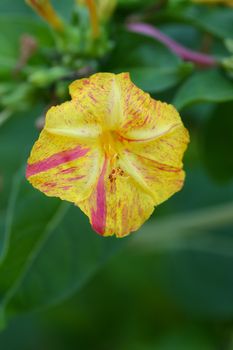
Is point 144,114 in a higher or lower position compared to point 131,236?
higher

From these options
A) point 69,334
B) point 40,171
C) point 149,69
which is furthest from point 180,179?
point 69,334

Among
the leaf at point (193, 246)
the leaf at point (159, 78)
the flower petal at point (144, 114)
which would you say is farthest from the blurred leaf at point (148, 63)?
the leaf at point (193, 246)

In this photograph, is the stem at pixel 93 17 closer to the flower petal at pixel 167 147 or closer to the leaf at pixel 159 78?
the leaf at pixel 159 78

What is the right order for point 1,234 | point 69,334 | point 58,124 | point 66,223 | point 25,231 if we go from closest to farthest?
1. point 58,124
2. point 25,231
3. point 66,223
4. point 1,234
5. point 69,334

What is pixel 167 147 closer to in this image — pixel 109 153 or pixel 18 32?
Answer: pixel 109 153

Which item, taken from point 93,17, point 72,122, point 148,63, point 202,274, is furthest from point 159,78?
point 202,274

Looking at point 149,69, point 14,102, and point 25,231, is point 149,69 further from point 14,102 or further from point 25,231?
point 25,231
